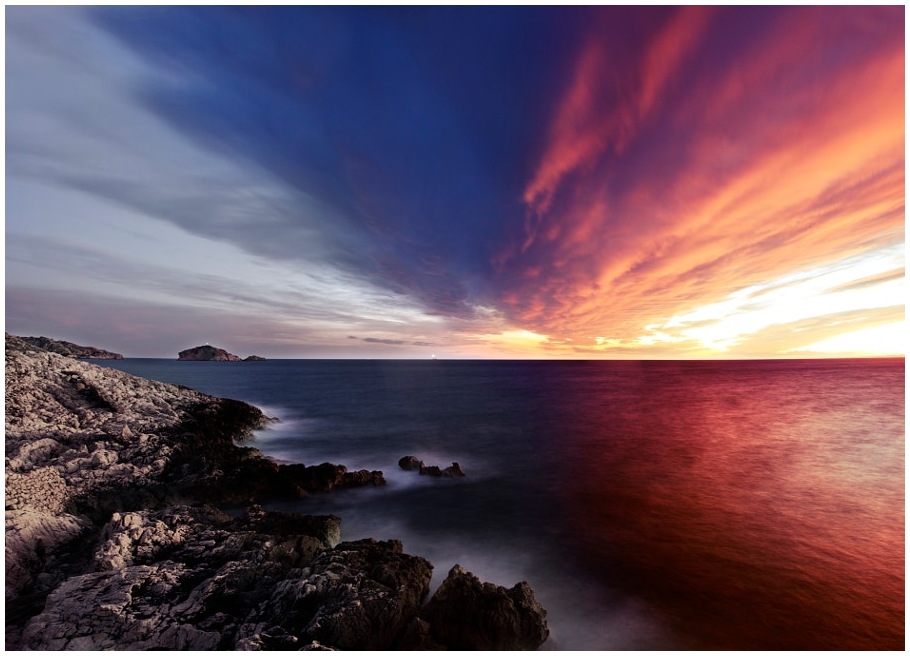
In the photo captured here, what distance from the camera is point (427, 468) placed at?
58.6 ft

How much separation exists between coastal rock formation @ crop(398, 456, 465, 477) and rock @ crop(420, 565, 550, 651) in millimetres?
10002

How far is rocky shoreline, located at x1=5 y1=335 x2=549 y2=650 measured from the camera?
21.2ft

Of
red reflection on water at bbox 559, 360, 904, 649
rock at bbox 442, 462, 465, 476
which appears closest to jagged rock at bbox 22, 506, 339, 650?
rock at bbox 442, 462, 465, 476

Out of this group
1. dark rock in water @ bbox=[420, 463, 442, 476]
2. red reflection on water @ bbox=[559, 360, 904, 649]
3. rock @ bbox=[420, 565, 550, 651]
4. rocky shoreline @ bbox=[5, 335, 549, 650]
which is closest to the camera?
rocky shoreline @ bbox=[5, 335, 549, 650]

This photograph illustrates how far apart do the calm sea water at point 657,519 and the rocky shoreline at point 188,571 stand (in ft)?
8.48

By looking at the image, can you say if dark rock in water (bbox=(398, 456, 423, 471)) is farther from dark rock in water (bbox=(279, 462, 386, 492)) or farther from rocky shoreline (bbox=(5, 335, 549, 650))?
rocky shoreline (bbox=(5, 335, 549, 650))

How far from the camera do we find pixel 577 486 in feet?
54.9

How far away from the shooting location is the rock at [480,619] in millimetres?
7012

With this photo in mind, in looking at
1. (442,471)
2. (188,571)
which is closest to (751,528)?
(442,471)

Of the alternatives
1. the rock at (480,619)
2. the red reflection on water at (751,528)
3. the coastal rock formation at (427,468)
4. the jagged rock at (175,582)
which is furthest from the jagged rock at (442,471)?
the rock at (480,619)

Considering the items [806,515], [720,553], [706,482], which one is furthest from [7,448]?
[806,515]

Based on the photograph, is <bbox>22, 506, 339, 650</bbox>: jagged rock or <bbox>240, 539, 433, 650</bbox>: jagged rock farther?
<bbox>240, 539, 433, 650</bbox>: jagged rock

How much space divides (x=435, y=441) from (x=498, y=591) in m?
17.3

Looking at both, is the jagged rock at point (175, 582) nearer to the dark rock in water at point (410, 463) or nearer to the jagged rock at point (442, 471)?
the jagged rock at point (442, 471)
